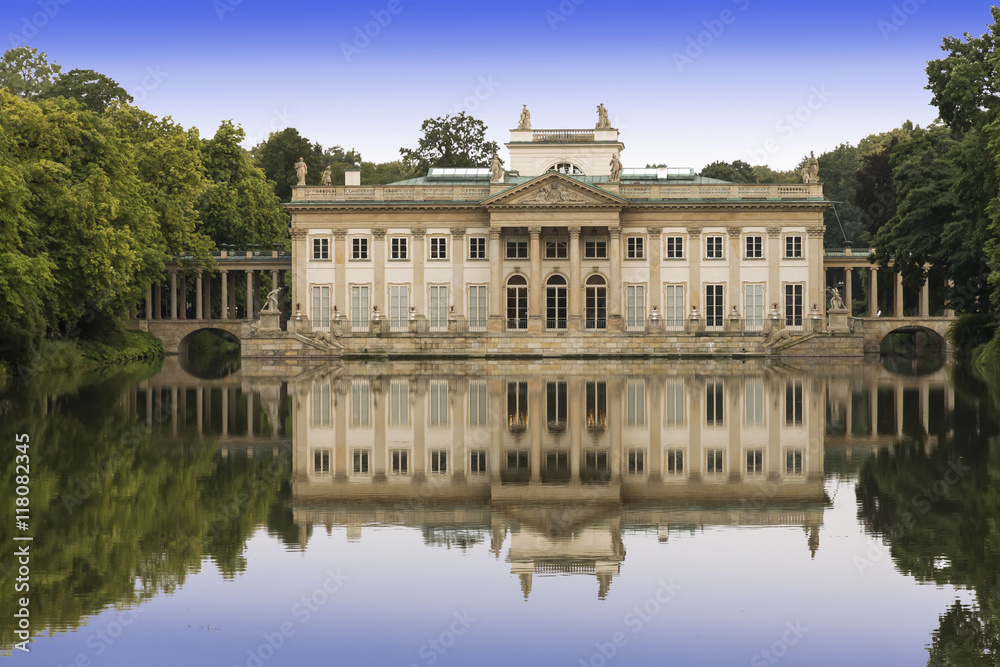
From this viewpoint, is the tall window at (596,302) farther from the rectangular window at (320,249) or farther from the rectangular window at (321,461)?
the rectangular window at (321,461)

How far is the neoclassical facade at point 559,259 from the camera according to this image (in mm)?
78812

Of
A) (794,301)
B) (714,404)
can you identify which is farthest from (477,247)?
(714,404)

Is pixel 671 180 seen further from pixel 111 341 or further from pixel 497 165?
pixel 111 341

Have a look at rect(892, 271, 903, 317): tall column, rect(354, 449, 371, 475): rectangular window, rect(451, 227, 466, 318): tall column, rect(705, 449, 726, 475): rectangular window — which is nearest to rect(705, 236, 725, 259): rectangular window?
rect(892, 271, 903, 317): tall column

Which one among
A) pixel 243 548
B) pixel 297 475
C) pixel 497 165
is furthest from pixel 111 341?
pixel 243 548

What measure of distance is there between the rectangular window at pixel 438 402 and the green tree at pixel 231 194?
4655cm

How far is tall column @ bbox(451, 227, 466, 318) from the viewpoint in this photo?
7981 centimetres

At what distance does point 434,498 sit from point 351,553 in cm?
399

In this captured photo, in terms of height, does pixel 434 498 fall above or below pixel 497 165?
below

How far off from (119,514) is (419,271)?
64.0 meters

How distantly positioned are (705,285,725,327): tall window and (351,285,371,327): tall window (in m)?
20.7

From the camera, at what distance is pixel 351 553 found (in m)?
14.4

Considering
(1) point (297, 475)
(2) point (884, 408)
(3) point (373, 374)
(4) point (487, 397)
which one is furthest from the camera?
(3) point (373, 374)

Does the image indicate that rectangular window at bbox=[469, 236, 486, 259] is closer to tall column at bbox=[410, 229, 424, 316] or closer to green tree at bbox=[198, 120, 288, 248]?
tall column at bbox=[410, 229, 424, 316]
